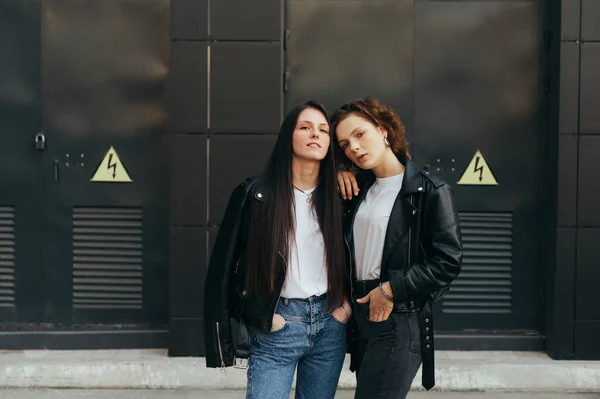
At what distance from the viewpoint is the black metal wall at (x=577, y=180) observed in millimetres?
5754

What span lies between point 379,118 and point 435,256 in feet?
2.12

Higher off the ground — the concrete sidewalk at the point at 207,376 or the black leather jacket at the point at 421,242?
the black leather jacket at the point at 421,242

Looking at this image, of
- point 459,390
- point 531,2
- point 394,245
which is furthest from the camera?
point 531,2

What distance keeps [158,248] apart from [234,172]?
0.99 m

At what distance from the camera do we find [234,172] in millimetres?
5789

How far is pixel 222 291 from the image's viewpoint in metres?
3.20

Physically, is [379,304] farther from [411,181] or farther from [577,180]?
[577,180]

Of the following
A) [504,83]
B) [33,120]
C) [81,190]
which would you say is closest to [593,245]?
[504,83]

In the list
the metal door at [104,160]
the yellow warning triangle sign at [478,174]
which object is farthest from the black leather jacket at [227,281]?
the yellow warning triangle sign at [478,174]

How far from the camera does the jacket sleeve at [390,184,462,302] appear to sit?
3062 millimetres

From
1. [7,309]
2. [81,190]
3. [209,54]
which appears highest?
[209,54]

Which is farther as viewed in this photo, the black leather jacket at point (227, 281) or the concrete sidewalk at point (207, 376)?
the concrete sidewalk at point (207, 376)

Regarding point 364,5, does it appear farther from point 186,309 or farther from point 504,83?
point 186,309

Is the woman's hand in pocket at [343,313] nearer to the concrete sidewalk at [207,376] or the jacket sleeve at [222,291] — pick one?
the jacket sleeve at [222,291]
